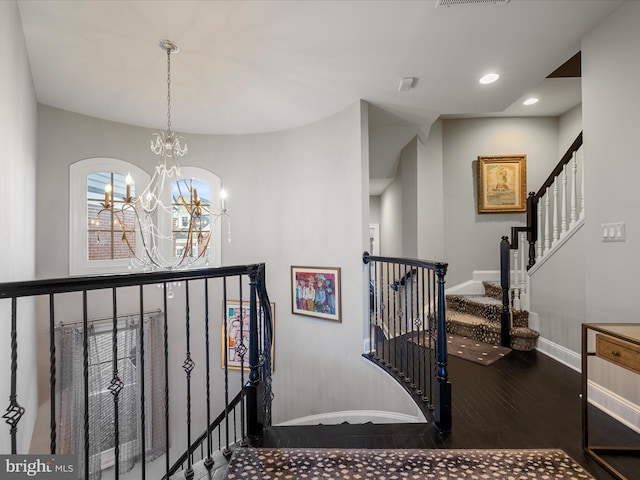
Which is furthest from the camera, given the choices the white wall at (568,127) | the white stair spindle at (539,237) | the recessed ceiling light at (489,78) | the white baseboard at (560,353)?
the white wall at (568,127)

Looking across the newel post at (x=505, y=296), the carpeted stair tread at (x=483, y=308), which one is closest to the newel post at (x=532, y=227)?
the newel post at (x=505, y=296)

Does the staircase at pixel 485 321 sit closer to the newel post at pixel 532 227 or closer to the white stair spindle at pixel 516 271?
the white stair spindle at pixel 516 271

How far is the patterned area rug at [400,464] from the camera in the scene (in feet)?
5.28

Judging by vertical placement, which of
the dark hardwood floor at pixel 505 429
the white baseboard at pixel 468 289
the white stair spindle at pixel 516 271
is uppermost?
the white stair spindle at pixel 516 271

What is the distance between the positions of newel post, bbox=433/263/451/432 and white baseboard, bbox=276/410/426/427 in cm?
75

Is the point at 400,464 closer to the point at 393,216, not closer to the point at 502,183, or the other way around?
the point at 502,183

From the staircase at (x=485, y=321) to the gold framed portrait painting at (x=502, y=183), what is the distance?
1284mm

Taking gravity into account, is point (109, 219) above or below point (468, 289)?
above

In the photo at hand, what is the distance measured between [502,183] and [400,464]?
434cm

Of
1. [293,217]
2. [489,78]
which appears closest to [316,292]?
[293,217]

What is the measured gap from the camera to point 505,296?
3453 mm

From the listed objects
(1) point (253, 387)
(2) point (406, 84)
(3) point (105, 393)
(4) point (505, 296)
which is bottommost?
(3) point (105, 393)

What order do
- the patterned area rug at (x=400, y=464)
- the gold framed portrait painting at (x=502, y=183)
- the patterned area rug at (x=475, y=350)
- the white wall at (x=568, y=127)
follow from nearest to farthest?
the patterned area rug at (x=400, y=464) → the patterned area rug at (x=475, y=350) → the white wall at (x=568, y=127) → the gold framed portrait painting at (x=502, y=183)

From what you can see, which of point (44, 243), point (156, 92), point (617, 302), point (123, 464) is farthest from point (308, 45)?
point (123, 464)
